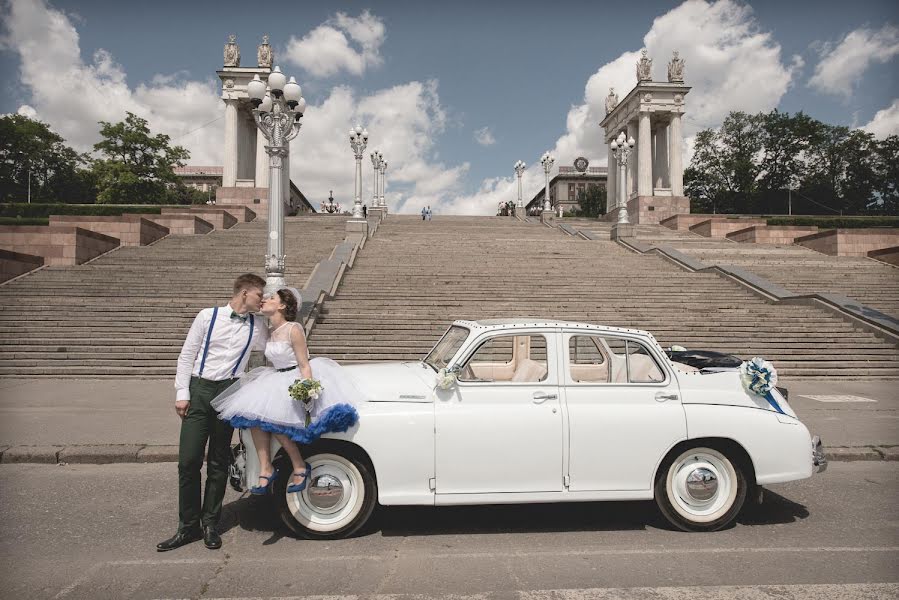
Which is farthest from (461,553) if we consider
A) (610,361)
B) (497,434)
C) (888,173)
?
(888,173)

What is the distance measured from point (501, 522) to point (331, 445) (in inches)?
64.2

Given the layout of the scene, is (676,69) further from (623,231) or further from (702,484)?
(702,484)

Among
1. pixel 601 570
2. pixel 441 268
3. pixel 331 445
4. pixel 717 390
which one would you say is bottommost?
pixel 601 570

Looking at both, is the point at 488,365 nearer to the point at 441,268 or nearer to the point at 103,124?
the point at 441,268

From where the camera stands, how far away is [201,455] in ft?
14.2

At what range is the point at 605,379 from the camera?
4844mm

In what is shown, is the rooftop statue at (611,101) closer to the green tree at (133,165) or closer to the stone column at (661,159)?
the stone column at (661,159)

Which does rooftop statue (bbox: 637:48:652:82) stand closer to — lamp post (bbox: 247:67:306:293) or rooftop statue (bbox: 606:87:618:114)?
rooftop statue (bbox: 606:87:618:114)

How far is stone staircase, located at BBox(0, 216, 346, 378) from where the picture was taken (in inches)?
483

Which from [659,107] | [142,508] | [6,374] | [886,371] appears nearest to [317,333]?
[6,374]

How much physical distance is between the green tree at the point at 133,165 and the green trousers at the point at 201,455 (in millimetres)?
57005

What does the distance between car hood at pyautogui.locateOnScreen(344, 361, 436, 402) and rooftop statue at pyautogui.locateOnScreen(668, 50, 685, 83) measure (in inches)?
2055

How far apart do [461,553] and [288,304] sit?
227 centimetres

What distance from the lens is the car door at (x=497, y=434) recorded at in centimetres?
440
